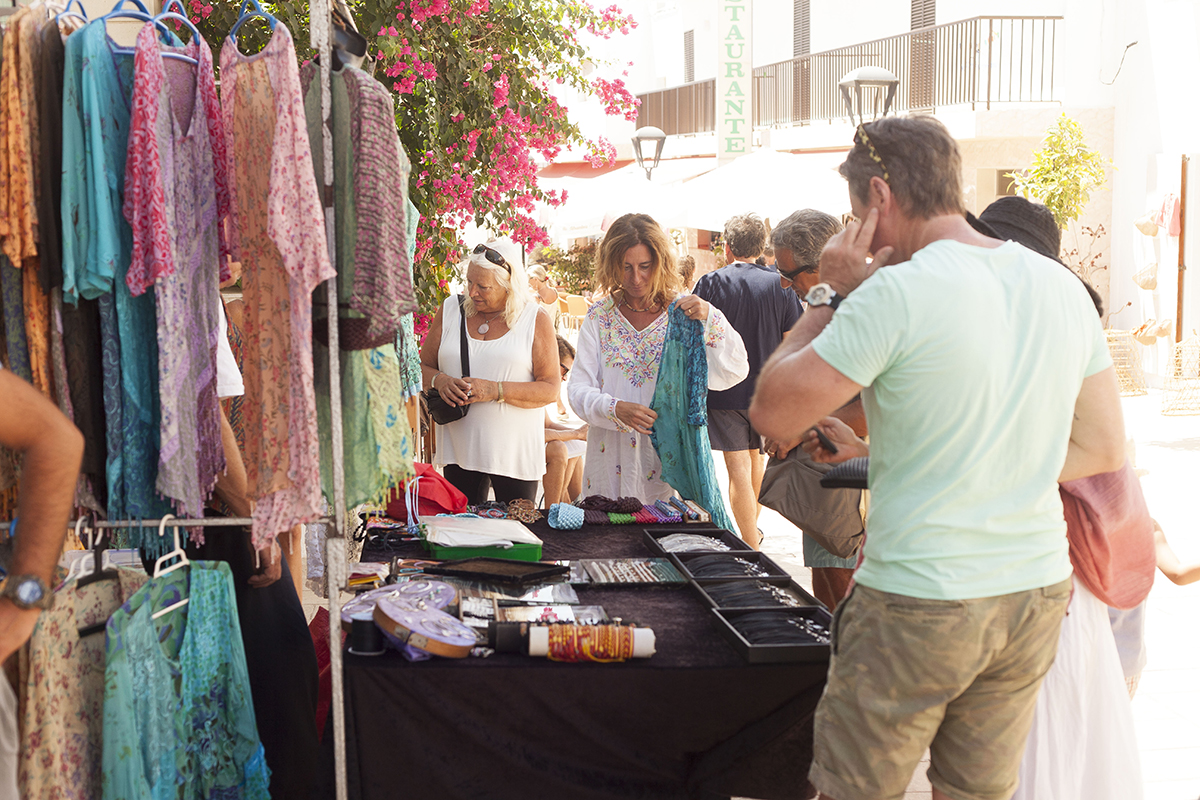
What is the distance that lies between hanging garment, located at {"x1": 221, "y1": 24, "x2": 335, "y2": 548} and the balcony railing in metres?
12.7

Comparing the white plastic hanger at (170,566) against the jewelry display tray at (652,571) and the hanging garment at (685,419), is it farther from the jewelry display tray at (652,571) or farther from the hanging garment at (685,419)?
the hanging garment at (685,419)

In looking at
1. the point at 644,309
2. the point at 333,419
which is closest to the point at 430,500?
the point at 644,309

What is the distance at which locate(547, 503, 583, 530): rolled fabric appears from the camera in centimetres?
329

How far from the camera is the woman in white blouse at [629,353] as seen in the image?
3.88 metres

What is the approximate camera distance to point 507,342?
4.18m

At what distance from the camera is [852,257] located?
189cm

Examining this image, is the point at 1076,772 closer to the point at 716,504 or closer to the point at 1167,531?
the point at 716,504

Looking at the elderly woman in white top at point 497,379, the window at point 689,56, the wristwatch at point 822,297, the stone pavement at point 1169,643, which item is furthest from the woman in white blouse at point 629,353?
the window at point 689,56

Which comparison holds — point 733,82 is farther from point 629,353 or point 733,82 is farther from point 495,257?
point 629,353

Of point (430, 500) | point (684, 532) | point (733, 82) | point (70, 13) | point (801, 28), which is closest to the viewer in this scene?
point (70, 13)

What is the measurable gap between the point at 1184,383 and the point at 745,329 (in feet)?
23.0

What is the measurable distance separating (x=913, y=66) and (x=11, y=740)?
1705 cm

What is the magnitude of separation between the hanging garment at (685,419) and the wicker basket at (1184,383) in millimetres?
8359

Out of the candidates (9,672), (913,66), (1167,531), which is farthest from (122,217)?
(913,66)
